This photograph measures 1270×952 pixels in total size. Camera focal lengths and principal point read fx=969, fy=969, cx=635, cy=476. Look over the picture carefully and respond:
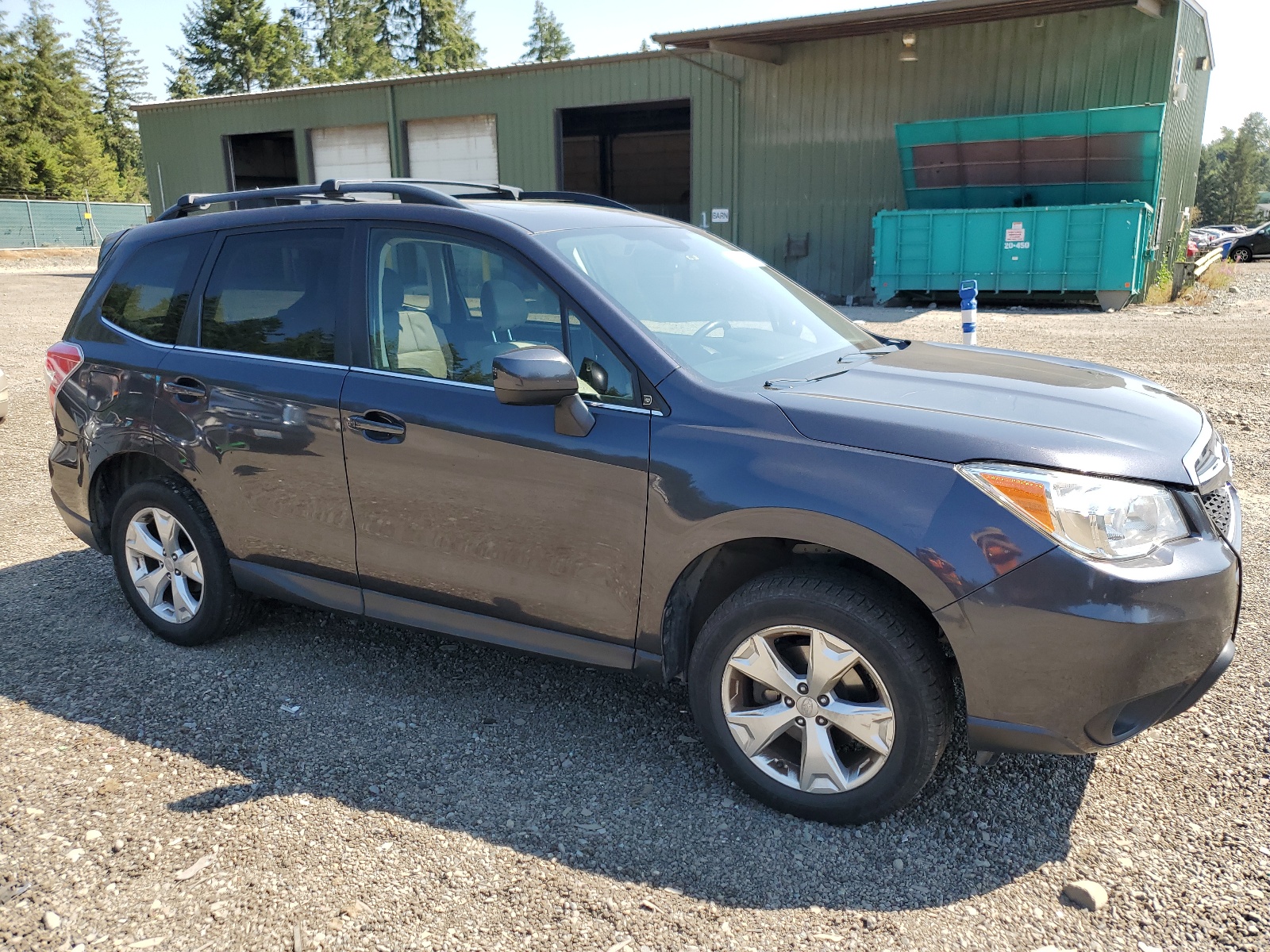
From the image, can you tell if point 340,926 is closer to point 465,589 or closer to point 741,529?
point 465,589

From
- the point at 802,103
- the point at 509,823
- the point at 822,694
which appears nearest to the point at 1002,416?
the point at 822,694

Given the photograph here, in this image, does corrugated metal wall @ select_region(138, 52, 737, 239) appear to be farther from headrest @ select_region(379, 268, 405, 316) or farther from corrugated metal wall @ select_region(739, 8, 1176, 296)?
headrest @ select_region(379, 268, 405, 316)

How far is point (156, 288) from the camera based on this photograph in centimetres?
418

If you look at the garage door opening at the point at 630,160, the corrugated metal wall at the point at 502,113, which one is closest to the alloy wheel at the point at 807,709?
the corrugated metal wall at the point at 502,113

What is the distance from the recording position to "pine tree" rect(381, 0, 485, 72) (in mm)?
63469

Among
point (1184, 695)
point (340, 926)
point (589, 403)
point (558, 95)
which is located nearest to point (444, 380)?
point (589, 403)

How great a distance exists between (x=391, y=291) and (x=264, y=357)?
617 millimetres

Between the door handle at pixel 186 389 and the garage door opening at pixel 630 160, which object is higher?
the garage door opening at pixel 630 160

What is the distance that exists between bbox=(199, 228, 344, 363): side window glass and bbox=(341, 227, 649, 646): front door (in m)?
0.20

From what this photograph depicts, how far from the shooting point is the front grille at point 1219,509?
274 centimetres

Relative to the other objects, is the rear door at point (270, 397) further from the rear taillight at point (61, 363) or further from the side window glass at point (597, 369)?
the side window glass at point (597, 369)

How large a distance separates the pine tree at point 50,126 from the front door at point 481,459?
6574 centimetres

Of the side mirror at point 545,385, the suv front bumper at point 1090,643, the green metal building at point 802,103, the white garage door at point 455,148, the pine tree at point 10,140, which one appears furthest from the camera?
the pine tree at point 10,140

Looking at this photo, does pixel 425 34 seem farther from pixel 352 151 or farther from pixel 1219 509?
pixel 1219 509
